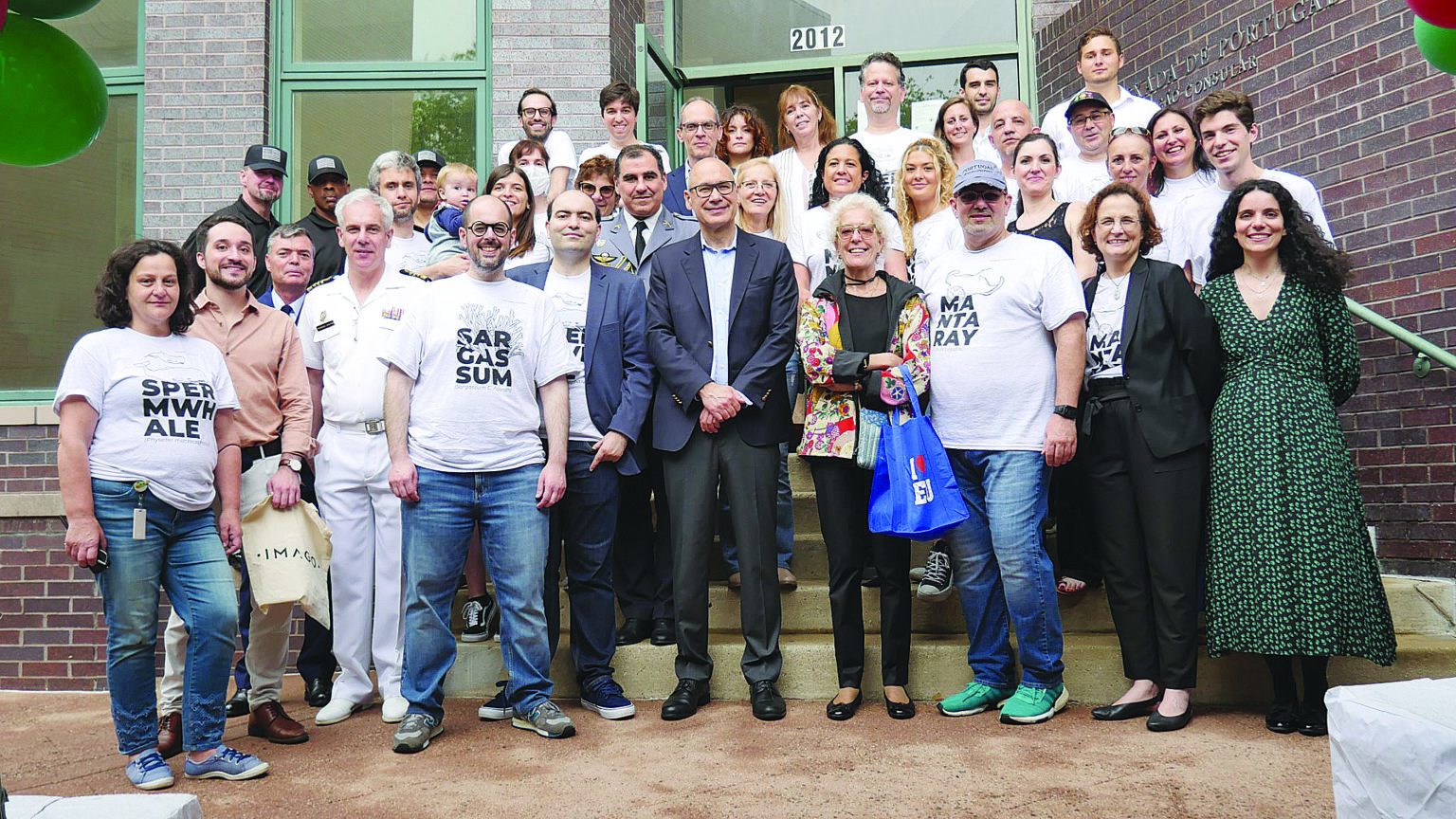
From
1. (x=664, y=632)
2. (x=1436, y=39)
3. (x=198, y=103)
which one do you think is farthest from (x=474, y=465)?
(x=198, y=103)

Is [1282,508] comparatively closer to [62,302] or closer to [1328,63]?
[1328,63]

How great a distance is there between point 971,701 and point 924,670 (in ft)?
1.13

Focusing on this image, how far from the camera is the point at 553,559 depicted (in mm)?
4520

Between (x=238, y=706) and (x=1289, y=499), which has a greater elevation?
(x=1289, y=499)

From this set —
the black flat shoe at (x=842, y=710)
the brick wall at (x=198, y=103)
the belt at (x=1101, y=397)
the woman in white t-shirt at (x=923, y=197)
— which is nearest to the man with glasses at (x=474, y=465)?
the black flat shoe at (x=842, y=710)

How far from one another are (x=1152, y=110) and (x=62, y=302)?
682cm

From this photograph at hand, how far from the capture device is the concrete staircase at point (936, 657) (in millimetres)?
4309

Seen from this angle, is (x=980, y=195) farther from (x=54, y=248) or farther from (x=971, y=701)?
(x=54, y=248)

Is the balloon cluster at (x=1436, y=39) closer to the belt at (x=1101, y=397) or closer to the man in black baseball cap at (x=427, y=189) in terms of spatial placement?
the belt at (x=1101, y=397)

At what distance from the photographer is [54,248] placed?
7184mm

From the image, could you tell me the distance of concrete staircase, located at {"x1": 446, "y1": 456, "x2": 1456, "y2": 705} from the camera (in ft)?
14.1

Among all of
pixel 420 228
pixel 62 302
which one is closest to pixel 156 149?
pixel 62 302

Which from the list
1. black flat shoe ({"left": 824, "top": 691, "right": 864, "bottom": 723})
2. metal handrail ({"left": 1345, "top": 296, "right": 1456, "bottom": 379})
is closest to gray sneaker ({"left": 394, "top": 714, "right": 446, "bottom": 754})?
black flat shoe ({"left": 824, "top": 691, "right": 864, "bottom": 723})

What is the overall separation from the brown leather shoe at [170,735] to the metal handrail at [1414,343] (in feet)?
15.9
